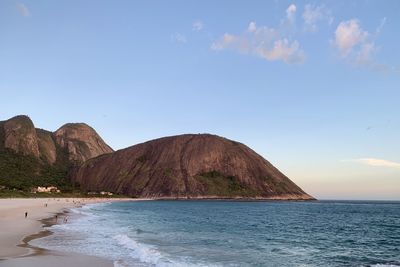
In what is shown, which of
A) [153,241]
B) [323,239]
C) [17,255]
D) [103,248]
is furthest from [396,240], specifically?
[17,255]

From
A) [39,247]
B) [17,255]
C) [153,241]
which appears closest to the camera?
[17,255]

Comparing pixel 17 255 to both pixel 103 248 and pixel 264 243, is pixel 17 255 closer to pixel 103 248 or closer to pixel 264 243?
pixel 103 248

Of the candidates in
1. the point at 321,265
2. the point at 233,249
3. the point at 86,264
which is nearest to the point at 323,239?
the point at 233,249

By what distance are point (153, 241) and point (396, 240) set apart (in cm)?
2656

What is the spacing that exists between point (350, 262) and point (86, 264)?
1779 cm

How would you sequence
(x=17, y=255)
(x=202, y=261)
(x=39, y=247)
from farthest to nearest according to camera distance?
1. (x=39, y=247)
2. (x=202, y=261)
3. (x=17, y=255)

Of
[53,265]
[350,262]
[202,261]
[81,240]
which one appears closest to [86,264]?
[53,265]

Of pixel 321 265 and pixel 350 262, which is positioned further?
pixel 350 262

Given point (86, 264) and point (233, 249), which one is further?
point (233, 249)

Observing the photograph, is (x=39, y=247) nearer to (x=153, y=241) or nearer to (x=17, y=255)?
(x=17, y=255)

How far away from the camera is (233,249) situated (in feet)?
110

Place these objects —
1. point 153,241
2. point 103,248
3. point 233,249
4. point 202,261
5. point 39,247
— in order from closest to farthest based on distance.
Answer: point 202,261 < point 39,247 < point 103,248 < point 233,249 < point 153,241

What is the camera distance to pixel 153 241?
37.6 metres

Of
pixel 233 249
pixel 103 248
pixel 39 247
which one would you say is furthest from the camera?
pixel 233 249
